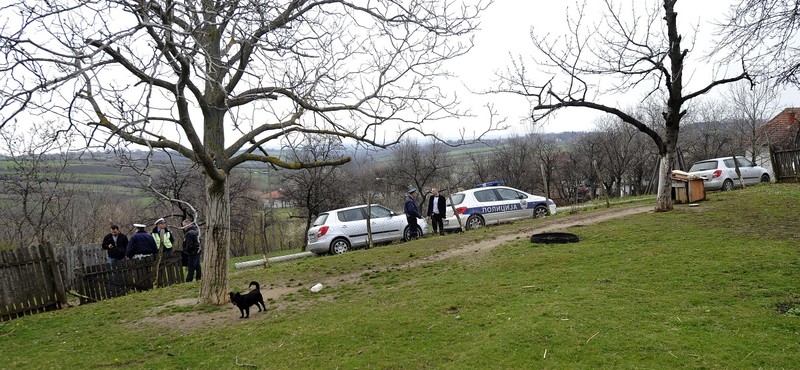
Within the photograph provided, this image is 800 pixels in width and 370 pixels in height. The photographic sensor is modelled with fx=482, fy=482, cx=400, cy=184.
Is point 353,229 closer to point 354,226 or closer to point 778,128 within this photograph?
point 354,226

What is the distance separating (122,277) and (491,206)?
11630mm

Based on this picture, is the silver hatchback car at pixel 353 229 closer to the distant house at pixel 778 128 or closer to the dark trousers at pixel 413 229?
the dark trousers at pixel 413 229

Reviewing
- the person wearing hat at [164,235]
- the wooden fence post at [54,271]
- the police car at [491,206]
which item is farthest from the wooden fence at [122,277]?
the police car at [491,206]

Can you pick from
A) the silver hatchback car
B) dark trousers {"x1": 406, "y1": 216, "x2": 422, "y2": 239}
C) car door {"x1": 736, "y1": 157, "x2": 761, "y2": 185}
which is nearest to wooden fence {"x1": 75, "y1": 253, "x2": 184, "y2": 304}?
the silver hatchback car

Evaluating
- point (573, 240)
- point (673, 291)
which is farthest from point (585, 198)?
point (673, 291)

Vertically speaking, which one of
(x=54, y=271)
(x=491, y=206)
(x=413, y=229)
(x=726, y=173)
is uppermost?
(x=54, y=271)

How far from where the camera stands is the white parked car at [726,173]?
2120 centimetres

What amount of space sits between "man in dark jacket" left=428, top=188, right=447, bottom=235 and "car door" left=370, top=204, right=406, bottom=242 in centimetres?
106

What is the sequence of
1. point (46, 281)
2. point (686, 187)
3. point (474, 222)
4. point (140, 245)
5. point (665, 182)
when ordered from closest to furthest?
point (46, 281)
point (140, 245)
point (665, 182)
point (686, 187)
point (474, 222)

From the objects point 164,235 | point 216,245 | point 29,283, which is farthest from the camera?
point 164,235

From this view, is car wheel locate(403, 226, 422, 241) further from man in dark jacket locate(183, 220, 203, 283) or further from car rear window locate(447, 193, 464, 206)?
man in dark jacket locate(183, 220, 203, 283)

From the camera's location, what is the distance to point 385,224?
16.3 m

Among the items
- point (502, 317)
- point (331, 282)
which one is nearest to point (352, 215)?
point (331, 282)

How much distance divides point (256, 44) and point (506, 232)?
356 inches
